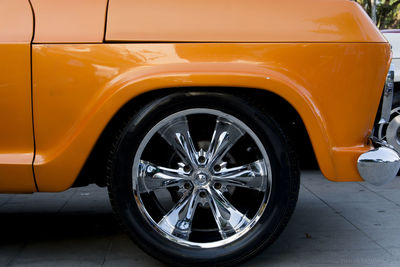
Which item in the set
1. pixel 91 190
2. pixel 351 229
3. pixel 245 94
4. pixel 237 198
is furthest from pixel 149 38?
pixel 91 190

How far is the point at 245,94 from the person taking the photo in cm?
290

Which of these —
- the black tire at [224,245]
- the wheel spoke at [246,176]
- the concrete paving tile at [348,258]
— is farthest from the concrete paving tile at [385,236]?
the wheel spoke at [246,176]

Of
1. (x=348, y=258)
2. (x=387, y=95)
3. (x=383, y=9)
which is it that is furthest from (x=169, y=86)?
(x=383, y=9)

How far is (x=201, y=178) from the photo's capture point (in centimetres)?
292

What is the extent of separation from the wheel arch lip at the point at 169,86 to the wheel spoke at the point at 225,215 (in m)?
0.56

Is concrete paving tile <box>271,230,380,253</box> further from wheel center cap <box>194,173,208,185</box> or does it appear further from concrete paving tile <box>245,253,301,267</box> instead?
wheel center cap <box>194,173,208,185</box>

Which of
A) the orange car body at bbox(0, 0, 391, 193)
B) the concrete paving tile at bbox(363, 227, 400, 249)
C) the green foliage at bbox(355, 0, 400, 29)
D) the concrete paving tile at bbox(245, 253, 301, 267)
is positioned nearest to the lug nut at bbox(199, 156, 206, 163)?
the orange car body at bbox(0, 0, 391, 193)

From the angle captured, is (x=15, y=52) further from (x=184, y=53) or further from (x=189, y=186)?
(x=189, y=186)

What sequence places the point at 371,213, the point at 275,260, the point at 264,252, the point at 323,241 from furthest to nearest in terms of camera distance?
the point at 371,213
the point at 323,241
the point at 264,252
the point at 275,260

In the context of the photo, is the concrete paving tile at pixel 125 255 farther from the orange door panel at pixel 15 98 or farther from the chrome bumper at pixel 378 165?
the chrome bumper at pixel 378 165

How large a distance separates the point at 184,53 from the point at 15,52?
86 centimetres

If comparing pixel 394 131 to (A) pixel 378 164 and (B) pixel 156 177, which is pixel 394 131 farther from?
(B) pixel 156 177

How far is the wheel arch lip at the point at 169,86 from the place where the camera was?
2.70m

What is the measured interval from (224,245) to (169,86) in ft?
2.91
